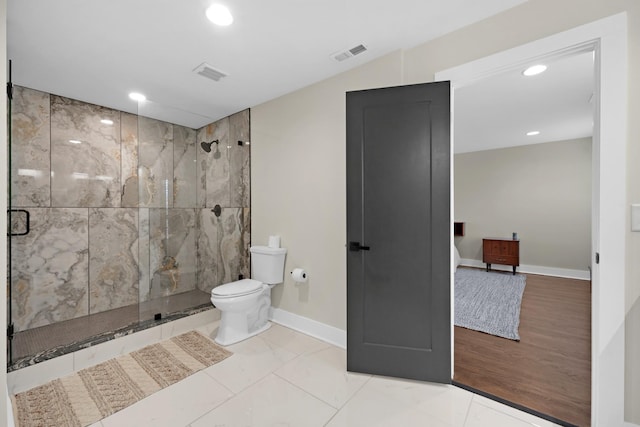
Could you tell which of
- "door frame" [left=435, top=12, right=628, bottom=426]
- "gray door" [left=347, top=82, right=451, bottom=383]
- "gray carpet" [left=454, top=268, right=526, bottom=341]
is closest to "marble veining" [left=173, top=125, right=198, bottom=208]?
"gray door" [left=347, top=82, right=451, bottom=383]

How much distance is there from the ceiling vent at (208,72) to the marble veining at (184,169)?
3.49ft

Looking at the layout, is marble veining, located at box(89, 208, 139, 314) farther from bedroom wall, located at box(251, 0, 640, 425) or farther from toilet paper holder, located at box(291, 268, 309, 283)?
toilet paper holder, located at box(291, 268, 309, 283)

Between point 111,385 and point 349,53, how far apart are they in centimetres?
294

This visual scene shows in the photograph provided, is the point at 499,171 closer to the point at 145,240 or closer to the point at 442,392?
the point at 442,392

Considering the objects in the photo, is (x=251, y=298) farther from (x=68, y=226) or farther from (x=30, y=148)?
(x=30, y=148)

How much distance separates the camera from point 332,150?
2418mm

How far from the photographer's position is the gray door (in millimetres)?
1782

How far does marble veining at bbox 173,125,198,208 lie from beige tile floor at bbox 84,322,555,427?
5.78 feet

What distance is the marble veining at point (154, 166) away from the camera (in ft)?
9.02

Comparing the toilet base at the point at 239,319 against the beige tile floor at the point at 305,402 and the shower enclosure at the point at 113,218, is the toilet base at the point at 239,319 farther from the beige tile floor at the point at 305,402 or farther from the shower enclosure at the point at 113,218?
the shower enclosure at the point at 113,218

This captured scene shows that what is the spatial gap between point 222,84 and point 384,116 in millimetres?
1644

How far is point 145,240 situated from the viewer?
297cm

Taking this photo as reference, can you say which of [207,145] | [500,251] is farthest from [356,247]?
[500,251]

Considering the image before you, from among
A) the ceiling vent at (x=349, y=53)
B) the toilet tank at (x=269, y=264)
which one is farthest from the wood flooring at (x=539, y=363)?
the ceiling vent at (x=349, y=53)
